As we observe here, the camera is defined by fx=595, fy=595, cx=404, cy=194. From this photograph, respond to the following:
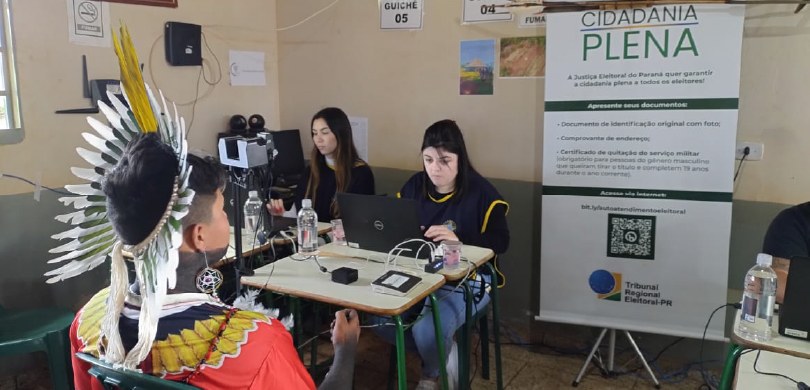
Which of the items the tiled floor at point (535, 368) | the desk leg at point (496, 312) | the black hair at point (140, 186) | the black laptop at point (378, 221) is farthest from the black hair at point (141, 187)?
the tiled floor at point (535, 368)

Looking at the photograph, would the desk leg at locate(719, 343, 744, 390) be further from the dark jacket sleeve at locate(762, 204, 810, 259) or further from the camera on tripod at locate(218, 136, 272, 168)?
the camera on tripod at locate(218, 136, 272, 168)

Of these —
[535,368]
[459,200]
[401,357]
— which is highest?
[459,200]

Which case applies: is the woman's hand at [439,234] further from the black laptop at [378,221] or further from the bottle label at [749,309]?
the bottle label at [749,309]

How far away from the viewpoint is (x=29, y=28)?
2.80m

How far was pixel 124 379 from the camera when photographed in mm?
1209

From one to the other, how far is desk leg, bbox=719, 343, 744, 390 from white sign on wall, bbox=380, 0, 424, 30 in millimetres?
2474

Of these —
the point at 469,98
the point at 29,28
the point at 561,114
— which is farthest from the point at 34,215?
the point at 561,114

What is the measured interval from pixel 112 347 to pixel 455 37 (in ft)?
8.82

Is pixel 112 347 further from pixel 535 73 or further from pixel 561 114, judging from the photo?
pixel 535 73

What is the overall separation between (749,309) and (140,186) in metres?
1.72

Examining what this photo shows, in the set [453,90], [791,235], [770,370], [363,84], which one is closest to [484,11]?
[453,90]

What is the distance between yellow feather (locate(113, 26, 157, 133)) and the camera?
3.92 ft

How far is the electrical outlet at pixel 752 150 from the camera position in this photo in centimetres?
274

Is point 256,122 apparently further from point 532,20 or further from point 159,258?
point 159,258
